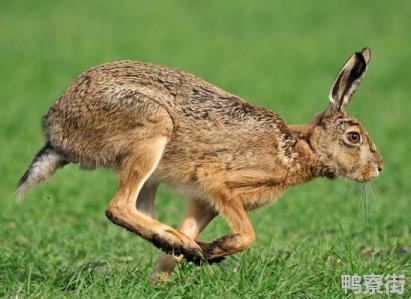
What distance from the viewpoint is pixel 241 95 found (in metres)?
14.2

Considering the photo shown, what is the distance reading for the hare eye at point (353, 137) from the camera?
614 centimetres

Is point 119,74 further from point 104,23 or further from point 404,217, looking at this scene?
point 104,23

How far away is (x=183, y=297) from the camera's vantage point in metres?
5.34

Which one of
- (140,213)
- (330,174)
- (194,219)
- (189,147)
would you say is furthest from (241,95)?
(140,213)

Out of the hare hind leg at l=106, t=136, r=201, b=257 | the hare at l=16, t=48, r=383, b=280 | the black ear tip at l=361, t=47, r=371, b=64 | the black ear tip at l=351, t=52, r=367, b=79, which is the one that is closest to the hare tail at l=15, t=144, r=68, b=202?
the hare at l=16, t=48, r=383, b=280

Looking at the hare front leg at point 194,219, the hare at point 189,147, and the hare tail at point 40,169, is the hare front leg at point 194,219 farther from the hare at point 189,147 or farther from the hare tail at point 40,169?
the hare tail at point 40,169

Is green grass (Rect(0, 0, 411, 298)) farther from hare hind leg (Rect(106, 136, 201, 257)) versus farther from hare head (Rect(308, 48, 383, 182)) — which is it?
hare head (Rect(308, 48, 383, 182))

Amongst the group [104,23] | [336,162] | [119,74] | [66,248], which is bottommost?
[66,248]

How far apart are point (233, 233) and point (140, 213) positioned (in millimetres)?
577

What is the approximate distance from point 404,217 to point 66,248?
301 centimetres

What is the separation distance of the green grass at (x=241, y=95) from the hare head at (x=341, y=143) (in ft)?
1.68

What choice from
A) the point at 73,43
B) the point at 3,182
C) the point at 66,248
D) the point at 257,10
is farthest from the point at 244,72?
the point at 66,248

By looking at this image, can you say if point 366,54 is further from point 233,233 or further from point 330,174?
point 233,233

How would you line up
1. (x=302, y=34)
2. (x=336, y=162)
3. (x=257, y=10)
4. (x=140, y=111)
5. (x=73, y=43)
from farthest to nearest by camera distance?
(x=257, y=10)
(x=302, y=34)
(x=73, y=43)
(x=336, y=162)
(x=140, y=111)
